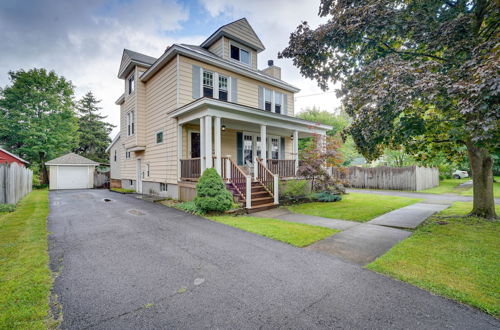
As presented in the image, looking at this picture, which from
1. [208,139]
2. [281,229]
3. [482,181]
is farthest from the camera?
[208,139]

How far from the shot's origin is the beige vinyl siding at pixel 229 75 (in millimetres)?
10406

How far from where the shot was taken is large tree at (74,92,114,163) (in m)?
32.2

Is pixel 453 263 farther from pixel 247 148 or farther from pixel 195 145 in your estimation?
pixel 247 148

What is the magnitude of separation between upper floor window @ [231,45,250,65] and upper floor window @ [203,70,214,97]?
2.92 m

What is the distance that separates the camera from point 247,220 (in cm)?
699

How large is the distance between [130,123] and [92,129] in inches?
940

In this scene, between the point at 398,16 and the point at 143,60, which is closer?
the point at 398,16

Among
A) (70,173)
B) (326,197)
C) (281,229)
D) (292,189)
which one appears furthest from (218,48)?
(70,173)

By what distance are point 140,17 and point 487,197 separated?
16.2 m

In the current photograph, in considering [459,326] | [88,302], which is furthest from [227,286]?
[459,326]

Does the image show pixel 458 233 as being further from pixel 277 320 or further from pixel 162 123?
pixel 162 123

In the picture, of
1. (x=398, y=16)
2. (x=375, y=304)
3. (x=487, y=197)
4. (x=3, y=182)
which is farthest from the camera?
(x=3, y=182)

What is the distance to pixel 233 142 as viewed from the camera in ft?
41.4

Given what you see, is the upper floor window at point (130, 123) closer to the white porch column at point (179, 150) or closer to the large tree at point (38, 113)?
the white porch column at point (179, 150)
